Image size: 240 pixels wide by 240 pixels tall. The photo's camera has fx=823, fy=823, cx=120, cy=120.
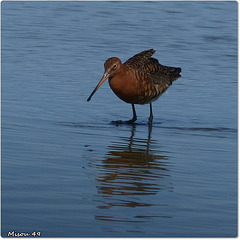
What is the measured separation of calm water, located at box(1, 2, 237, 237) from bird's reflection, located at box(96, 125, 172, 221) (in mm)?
10

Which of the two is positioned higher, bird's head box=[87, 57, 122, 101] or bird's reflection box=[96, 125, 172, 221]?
bird's head box=[87, 57, 122, 101]

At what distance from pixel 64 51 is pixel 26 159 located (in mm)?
7109

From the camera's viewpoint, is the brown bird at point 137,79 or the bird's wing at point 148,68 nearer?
the brown bird at point 137,79

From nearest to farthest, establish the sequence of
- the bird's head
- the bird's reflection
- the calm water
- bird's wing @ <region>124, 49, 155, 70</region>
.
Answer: the calm water, the bird's reflection, the bird's head, bird's wing @ <region>124, 49, 155, 70</region>

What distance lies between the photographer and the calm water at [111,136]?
6305mm

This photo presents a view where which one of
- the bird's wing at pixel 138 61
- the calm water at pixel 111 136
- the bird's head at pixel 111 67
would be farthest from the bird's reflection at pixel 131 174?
the bird's wing at pixel 138 61

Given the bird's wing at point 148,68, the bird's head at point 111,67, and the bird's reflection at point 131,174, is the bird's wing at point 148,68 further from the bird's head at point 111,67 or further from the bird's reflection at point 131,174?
the bird's reflection at point 131,174

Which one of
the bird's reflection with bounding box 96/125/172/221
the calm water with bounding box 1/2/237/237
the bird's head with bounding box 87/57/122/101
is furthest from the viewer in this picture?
the bird's head with bounding box 87/57/122/101

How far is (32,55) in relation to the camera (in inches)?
558

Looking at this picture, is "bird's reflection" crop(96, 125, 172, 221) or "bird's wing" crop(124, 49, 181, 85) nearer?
"bird's reflection" crop(96, 125, 172, 221)

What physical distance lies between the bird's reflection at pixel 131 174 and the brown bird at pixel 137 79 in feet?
4.05

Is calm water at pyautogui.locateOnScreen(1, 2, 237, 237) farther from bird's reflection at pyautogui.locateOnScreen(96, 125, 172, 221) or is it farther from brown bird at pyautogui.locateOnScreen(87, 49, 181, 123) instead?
brown bird at pyautogui.locateOnScreen(87, 49, 181, 123)

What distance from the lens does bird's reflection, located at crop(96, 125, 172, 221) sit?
6.71 metres

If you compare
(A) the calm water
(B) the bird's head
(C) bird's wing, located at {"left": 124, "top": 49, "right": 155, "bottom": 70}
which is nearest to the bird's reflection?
(A) the calm water
